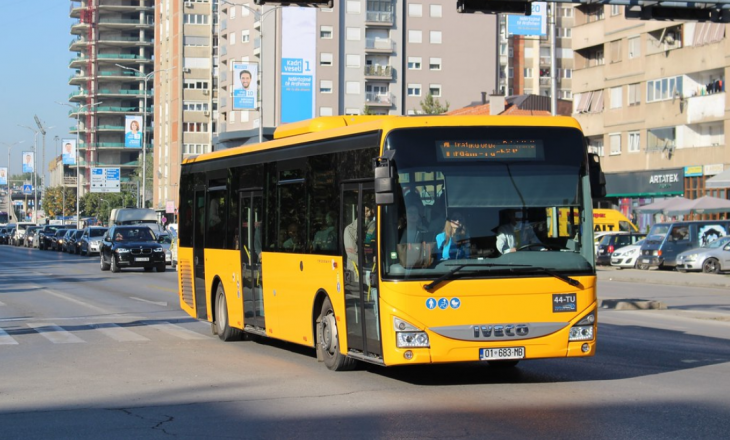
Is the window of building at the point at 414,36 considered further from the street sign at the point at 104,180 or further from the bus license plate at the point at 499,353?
the bus license plate at the point at 499,353

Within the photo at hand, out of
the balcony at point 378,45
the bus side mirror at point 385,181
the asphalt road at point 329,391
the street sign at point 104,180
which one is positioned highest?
the balcony at point 378,45

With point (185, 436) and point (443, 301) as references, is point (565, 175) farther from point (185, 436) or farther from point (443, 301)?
point (185, 436)

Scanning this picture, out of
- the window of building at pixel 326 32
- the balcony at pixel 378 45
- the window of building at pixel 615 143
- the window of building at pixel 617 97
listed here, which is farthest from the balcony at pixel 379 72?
the window of building at pixel 615 143

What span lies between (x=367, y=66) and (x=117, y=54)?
62.5 m

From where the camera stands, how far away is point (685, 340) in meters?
16.6

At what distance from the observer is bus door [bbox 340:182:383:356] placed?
452 inches

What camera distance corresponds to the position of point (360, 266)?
1175 cm

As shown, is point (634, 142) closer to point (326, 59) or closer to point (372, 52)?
point (326, 59)

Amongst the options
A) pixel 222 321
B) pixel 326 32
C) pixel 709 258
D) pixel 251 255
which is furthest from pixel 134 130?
pixel 251 255

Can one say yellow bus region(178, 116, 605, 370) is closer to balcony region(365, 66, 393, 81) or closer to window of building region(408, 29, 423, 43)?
balcony region(365, 66, 393, 81)

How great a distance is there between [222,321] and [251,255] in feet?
6.43

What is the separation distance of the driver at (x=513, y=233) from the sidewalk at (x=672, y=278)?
23.4 metres

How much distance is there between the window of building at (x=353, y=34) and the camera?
106625mm

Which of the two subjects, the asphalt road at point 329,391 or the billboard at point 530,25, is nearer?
the asphalt road at point 329,391
